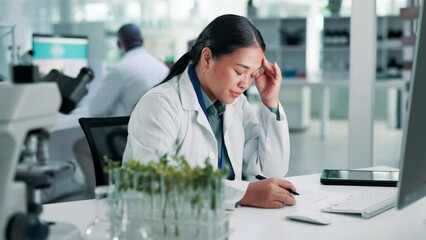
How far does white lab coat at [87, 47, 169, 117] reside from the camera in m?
4.12

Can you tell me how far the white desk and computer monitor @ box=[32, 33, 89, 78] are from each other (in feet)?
8.58

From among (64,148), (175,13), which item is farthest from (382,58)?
(64,148)

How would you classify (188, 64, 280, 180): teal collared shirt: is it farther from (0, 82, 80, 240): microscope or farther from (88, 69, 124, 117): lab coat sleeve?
(88, 69, 124, 117): lab coat sleeve

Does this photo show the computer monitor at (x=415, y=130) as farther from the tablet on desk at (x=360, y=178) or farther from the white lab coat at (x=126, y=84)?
the white lab coat at (x=126, y=84)

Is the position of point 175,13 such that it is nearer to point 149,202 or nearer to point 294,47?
point 294,47

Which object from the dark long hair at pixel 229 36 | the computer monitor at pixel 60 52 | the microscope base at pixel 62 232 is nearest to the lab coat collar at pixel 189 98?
the dark long hair at pixel 229 36

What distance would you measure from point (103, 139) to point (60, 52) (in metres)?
2.49

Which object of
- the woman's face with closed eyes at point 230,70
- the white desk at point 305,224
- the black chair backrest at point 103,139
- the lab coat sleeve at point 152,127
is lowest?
the white desk at point 305,224

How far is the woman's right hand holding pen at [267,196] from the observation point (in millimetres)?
1701

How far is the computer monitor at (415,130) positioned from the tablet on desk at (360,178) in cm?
84

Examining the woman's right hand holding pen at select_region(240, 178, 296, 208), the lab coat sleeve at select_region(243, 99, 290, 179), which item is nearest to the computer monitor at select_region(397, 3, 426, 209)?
the woman's right hand holding pen at select_region(240, 178, 296, 208)

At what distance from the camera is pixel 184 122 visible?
201 cm

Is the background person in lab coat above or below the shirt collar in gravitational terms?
below

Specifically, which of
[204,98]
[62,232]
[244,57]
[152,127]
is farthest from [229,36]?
[62,232]
